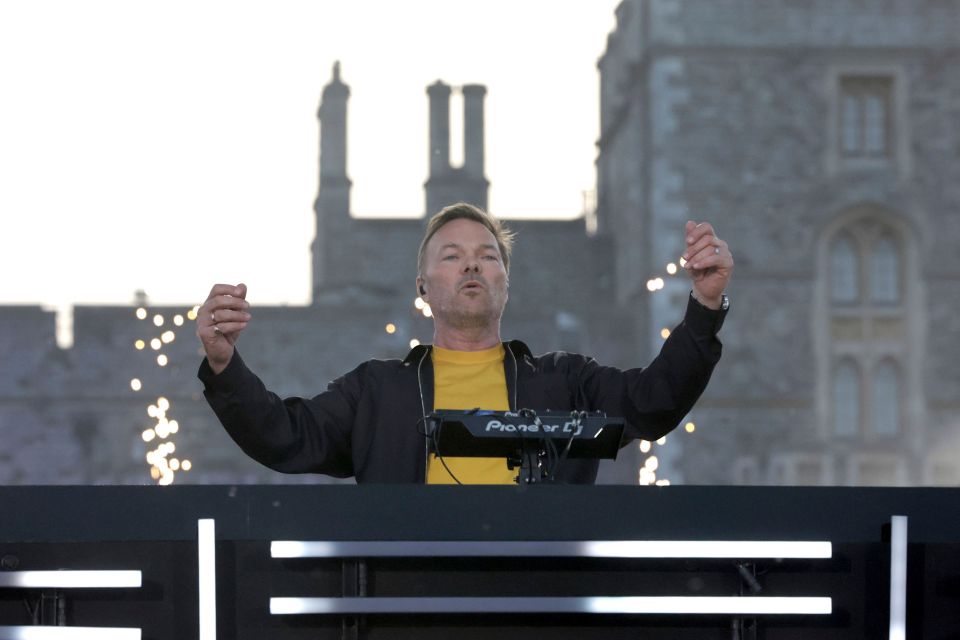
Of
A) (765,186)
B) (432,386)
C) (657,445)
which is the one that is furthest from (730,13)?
(432,386)

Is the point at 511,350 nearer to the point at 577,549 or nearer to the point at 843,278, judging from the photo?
the point at 577,549

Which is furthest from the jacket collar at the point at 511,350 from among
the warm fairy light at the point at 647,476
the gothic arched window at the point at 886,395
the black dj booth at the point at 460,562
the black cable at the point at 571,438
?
the gothic arched window at the point at 886,395

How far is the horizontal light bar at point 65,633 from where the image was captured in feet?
7.75

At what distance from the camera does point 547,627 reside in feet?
7.91

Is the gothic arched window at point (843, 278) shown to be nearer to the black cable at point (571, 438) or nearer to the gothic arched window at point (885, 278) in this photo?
the gothic arched window at point (885, 278)

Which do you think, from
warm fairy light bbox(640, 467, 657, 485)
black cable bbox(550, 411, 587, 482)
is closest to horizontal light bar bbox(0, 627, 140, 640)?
black cable bbox(550, 411, 587, 482)

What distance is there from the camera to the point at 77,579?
2361 mm

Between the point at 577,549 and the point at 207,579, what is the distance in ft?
1.79

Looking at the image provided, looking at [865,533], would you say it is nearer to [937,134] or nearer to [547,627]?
[547,627]

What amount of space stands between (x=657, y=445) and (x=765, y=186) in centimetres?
389

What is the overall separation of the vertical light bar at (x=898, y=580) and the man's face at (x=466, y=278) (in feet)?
3.74

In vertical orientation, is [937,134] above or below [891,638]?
above

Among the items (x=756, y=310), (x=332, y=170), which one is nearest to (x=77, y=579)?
(x=756, y=310)

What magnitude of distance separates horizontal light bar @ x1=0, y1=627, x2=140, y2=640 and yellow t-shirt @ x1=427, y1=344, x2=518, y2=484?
2.78 ft
